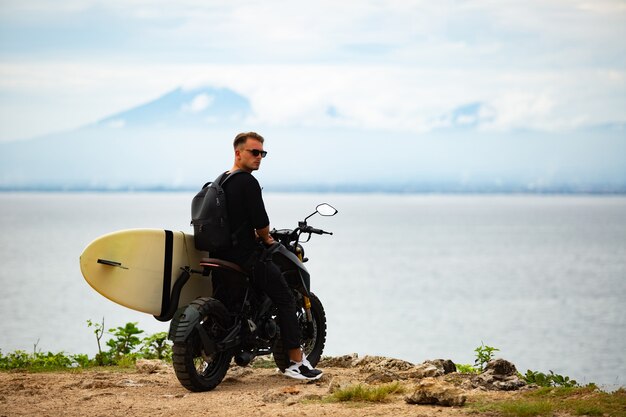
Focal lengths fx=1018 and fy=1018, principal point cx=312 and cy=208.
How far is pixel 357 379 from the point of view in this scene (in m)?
10.2

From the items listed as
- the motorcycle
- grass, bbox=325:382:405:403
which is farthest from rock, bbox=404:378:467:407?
the motorcycle

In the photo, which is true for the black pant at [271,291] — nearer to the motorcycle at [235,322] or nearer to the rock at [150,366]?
the motorcycle at [235,322]

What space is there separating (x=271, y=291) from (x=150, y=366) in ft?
6.60

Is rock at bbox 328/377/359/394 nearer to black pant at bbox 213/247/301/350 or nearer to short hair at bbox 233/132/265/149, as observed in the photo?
black pant at bbox 213/247/301/350

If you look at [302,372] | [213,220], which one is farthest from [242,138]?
[302,372]

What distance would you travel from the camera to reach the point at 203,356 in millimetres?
9578

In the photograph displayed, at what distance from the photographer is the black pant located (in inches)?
386

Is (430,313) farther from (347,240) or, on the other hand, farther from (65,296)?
(347,240)

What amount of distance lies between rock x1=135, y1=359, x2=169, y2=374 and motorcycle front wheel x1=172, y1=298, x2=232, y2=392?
1360 millimetres

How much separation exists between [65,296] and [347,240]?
78.7 metres

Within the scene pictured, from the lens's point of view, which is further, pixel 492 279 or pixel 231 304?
pixel 492 279

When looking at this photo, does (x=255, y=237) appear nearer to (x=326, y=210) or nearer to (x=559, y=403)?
(x=326, y=210)

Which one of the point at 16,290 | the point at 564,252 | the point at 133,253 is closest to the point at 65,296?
the point at 16,290

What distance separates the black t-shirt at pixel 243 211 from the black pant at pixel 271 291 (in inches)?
2.8
